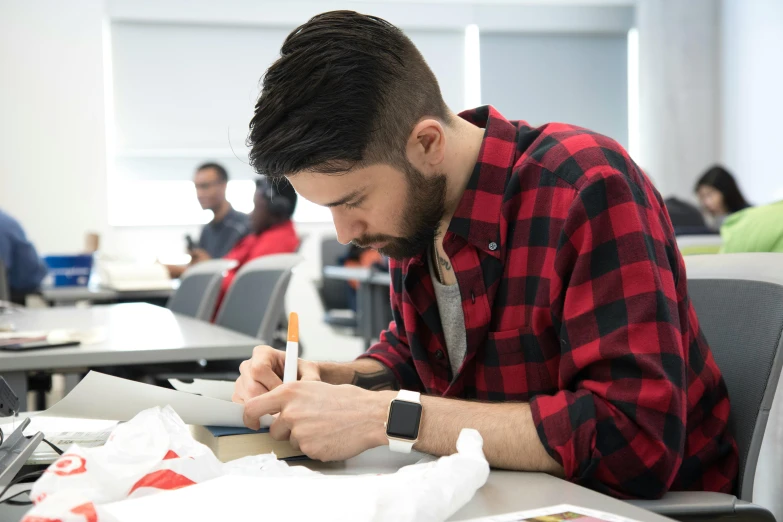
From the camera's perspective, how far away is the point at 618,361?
892 millimetres

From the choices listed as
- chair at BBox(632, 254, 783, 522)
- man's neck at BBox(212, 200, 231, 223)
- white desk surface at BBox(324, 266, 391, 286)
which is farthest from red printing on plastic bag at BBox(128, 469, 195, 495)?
man's neck at BBox(212, 200, 231, 223)

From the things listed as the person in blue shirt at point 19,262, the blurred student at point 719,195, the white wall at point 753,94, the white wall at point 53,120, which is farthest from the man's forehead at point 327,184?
the white wall at point 753,94

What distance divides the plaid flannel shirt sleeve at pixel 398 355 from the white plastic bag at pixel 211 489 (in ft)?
1.76

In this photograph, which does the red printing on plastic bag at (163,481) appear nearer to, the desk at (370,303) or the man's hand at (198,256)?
the desk at (370,303)

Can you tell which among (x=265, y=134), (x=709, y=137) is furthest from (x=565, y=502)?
(x=709, y=137)

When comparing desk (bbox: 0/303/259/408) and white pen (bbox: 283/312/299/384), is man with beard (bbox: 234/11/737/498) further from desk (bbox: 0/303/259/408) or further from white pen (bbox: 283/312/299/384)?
desk (bbox: 0/303/259/408)

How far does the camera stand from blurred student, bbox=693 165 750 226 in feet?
19.3

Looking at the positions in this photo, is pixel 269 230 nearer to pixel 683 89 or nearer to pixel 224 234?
pixel 224 234

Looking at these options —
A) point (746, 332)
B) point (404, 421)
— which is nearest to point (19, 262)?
point (404, 421)

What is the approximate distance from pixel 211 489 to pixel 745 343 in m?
0.70

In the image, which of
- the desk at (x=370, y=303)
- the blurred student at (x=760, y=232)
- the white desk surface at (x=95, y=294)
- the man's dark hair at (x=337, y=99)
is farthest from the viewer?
the desk at (x=370, y=303)

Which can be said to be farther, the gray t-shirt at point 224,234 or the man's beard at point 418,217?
the gray t-shirt at point 224,234

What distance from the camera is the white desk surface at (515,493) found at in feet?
2.32

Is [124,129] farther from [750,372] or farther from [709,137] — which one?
[750,372]
